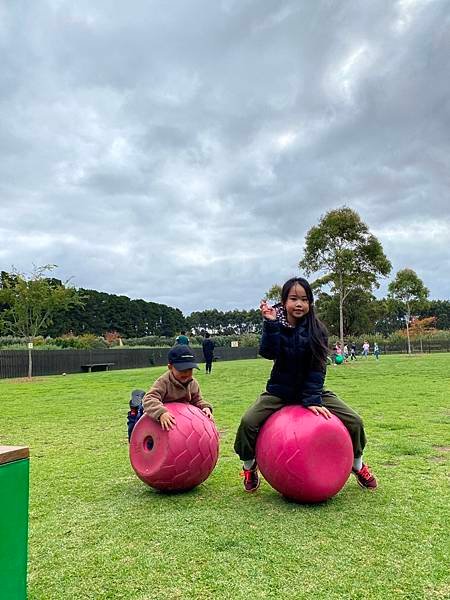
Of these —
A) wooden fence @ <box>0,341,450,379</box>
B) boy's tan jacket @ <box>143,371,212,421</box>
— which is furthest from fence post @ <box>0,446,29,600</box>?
wooden fence @ <box>0,341,450,379</box>

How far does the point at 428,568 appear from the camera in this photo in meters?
3.35

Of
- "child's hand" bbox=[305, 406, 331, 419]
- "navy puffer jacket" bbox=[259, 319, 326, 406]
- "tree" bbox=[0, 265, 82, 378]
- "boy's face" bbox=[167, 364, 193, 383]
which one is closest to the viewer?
"child's hand" bbox=[305, 406, 331, 419]

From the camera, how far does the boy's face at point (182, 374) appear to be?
5.54 m

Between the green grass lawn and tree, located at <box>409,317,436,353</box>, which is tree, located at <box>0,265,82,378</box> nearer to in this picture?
the green grass lawn

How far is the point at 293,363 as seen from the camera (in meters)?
5.01

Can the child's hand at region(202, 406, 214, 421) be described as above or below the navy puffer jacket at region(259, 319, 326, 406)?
below

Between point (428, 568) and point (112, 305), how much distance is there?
100450 millimetres

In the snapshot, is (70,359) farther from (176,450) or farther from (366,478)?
(366,478)

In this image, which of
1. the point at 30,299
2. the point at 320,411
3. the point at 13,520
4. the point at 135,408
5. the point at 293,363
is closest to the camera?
the point at 13,520

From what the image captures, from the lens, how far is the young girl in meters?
4.95

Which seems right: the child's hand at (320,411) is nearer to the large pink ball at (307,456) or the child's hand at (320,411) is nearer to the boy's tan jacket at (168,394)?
the large pink ball at (307,456)

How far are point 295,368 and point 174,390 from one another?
4.66 feet

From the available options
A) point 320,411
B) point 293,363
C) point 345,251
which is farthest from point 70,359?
point 320,411

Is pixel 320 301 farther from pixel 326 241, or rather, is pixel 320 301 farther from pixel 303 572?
pixel 303 572
